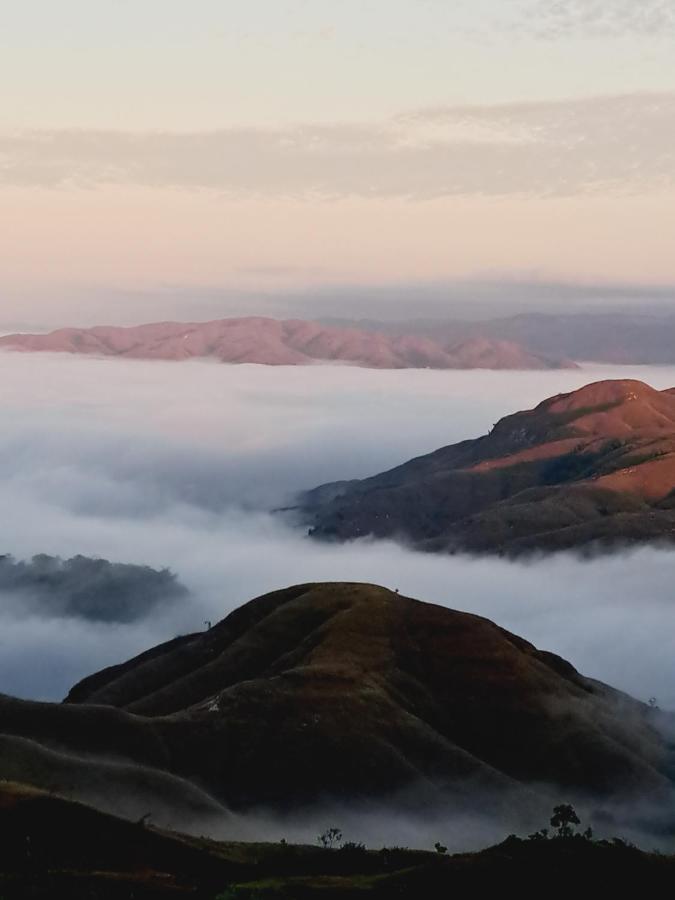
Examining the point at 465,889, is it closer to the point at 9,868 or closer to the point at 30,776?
the point at 9,868

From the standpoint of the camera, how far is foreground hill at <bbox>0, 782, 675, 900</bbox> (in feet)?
354

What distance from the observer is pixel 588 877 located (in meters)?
113

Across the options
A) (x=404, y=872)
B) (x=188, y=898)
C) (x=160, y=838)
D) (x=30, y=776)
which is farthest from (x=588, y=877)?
(x=30, y=776)

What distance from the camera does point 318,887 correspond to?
11875 centimetres

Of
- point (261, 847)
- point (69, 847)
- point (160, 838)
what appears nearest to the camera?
point (69, 847)

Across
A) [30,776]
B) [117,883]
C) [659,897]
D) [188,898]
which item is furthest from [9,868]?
[30,776]

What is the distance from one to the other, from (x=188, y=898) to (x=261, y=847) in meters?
61.6

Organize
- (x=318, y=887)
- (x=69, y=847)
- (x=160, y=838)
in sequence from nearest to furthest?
(x=318, y=887), (x=69, y=847), (x=160, y=838)

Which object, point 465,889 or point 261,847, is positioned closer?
point 465,889

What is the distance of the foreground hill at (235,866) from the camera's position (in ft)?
354

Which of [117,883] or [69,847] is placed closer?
[117,883]

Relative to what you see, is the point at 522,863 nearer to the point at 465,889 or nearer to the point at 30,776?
the point at 465,889

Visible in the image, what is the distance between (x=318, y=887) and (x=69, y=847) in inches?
1068

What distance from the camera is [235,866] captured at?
141m
